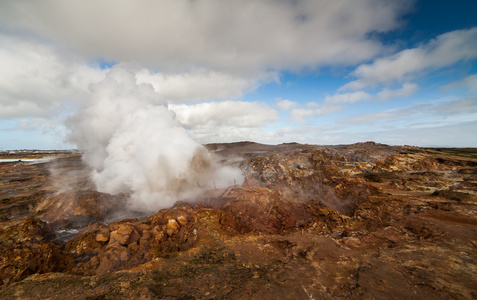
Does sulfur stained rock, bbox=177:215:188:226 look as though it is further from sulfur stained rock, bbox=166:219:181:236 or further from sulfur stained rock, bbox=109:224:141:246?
→ sulfur stained rock, bbox=109:224:141:246

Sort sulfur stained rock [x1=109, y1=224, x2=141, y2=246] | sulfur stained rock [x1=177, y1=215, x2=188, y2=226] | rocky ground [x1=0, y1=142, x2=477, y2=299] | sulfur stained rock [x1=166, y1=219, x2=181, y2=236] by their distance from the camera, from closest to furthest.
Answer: rocky ground [x1=0, y1=142, x2=477, y2=299] → sulfur stained rock [x1=109, y1=224, x2=141, y2=246] → sulfur stained rock [x1=166, y1=219, x2=181, y2=236] → sulfur stained rock [x1=177, y1=215, x2=188, y2=226]

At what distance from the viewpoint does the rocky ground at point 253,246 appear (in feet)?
13.1

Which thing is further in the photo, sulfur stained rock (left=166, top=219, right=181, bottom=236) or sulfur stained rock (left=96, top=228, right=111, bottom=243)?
sulfur stained rock (left=166, top=219, right=181, bottom=236)

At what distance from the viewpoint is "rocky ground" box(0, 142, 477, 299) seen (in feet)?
13.1

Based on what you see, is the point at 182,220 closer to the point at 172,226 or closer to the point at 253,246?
the point at 172,226

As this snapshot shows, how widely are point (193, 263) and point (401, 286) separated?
4.68 metres

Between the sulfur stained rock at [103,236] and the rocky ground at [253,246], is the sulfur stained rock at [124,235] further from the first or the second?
the sulfur stained rock at [103,236]

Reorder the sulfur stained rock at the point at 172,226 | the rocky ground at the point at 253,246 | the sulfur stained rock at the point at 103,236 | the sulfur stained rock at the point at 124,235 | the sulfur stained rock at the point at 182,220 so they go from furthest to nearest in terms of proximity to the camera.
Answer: the sulfur stained rock at the point at 182,220 → the sulfur stained rock at the point at 172,226 → the sulfur stained rock at the point at 103,236 → the sulfur stained rock at the point at 124,235 → the rocky ground at the point at 253,246

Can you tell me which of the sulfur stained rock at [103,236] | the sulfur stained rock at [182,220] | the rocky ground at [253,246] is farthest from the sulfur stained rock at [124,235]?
the sulfur stained rock at [182,220]

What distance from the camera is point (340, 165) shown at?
16312 mm

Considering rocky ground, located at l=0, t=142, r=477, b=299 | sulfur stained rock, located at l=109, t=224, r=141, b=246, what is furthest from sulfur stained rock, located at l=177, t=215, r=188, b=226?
sulfur stained rock, located at l=109, t=224, r=141, b=246

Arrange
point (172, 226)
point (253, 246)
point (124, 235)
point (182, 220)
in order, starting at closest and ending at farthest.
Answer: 1. point (253, 246)
2. point (124, 235)
3. point (172, 226)
4. point (182, 220)

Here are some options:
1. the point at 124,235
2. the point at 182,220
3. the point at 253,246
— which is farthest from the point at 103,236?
the point at 253,246

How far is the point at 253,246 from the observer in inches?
237
